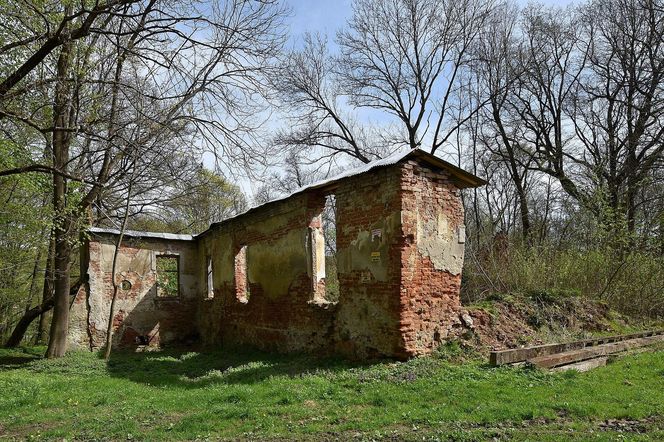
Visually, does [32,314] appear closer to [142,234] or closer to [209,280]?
[142,234]

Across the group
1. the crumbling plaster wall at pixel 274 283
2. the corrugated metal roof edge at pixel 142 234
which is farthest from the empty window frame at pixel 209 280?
the corrugated metal roof edge at pixel 142 234

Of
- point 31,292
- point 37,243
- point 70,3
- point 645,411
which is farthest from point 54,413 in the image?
point 31,292

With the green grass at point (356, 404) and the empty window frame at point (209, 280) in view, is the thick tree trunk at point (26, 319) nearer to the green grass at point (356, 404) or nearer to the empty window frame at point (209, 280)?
the empty window frame at point (209, 280)

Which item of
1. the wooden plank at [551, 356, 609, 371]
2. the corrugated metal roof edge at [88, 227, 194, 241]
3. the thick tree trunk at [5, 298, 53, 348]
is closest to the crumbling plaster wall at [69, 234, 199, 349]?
the corrugated metal roof edge at [88, 227, 194, 241]

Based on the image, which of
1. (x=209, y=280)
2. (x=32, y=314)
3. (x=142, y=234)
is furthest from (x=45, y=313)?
(x=209, y=280)

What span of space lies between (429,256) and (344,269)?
1633 mm

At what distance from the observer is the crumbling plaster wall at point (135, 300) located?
1558cm

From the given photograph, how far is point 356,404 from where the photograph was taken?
6391 millimetres

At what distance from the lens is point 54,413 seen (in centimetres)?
718

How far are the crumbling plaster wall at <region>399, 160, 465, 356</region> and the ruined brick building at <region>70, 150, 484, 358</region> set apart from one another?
2 centimetres

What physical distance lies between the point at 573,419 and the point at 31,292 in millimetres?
20367

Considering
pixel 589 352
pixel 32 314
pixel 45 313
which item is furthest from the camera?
pixel 45 313

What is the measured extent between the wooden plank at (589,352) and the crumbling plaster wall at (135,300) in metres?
12.6

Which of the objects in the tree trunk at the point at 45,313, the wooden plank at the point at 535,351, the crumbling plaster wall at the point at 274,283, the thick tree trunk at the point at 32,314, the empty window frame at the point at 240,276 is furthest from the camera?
the tree trunk at the point at 45,313
